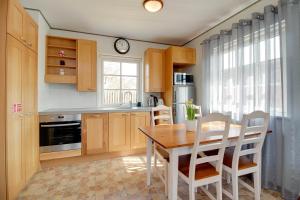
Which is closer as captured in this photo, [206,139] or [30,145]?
[206,139]

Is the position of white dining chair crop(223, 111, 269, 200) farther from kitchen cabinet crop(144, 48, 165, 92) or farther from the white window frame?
the white window frame

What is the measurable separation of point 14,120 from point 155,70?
276 cm

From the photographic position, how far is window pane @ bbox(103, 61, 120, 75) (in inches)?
153

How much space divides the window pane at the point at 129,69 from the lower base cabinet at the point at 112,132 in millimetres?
1159

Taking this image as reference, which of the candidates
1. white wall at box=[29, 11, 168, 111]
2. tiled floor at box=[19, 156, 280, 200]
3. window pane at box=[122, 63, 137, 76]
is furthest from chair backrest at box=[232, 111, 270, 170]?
window pane at box=[122, 63, 137, 76]

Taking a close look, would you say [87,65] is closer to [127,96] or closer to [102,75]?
[102,75]

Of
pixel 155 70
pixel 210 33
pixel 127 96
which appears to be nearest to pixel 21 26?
pixel 127 96

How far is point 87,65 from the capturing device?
3.38 metres

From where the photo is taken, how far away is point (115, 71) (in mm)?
3969

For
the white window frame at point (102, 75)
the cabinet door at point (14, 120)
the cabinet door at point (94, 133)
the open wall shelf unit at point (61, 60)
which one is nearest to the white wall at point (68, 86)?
the white window frame at point (102, 75)

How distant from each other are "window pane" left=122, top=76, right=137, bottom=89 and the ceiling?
98cm

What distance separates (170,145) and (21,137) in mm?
1932

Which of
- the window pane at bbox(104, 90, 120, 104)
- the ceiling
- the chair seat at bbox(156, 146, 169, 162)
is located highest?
the ceiling

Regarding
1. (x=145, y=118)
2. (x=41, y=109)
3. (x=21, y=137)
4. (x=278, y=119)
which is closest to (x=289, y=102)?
(x=278, y=119)
